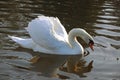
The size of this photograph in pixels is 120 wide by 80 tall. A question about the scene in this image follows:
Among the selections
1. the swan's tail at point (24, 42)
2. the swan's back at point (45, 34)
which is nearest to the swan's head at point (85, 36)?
the swan's back at point (45, 34)

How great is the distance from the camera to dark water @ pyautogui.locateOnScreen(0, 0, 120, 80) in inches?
426

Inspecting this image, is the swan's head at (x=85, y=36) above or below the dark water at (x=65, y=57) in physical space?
above

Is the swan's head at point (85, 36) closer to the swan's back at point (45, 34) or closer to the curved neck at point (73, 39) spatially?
the curved neck at point (73, 39)

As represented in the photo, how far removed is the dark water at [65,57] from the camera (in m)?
10.8

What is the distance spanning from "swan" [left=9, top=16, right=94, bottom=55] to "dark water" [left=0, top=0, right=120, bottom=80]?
197mm

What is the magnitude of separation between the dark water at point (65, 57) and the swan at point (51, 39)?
197mm

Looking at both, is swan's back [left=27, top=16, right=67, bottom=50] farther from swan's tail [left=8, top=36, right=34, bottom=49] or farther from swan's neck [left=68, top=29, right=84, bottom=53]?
swan's tail [left=8, top=36, right=34, bottom=49]

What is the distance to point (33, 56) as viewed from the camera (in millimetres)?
12430

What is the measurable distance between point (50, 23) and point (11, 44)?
1.38m

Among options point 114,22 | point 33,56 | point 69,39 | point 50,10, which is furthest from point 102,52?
point 50,10

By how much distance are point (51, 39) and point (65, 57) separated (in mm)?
644

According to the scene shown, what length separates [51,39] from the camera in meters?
12.5

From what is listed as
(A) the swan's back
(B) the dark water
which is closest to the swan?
(A) the swan's back

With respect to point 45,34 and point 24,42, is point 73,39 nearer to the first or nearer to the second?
point 45,34
